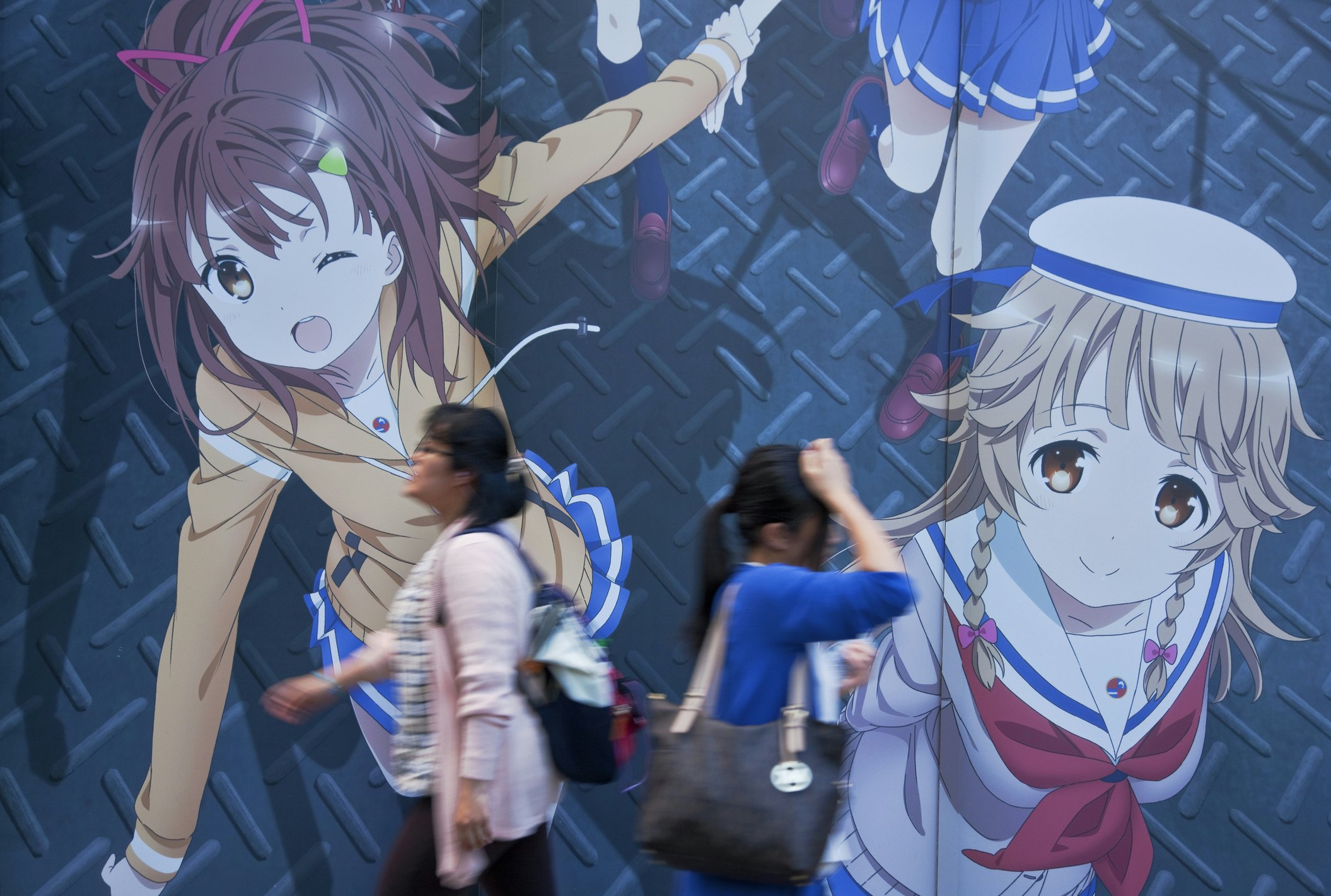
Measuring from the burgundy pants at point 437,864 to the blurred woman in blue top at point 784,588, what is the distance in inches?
16.2

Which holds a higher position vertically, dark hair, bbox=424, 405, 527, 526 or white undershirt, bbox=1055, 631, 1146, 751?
dark hair, bbox=424, 405, 527, 526

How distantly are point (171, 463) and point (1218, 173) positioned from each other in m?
3.65

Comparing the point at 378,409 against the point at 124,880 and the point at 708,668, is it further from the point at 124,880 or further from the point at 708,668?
the point at 708,668

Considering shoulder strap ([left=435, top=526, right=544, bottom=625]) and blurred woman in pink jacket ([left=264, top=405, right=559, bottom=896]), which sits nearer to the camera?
blurred woman in pink jacket ([left=264, top=405, right=559, bottom=896])

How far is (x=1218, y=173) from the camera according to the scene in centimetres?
342

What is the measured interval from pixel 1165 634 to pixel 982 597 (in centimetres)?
57

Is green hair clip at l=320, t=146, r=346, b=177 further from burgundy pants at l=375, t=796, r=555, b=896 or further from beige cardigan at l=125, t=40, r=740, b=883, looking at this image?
burgundy pants at l=375, t=796, r=555, b=896

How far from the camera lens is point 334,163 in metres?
3.59

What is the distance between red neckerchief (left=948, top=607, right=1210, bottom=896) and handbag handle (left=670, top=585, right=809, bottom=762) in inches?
77.0

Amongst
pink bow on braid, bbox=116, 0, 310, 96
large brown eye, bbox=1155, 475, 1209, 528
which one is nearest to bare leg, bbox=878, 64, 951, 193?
large brown eye, bbox=1155, 475, 1209, 528

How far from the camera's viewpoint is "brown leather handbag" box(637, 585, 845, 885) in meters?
1.59

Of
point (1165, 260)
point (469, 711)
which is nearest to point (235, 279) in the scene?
point (469, 711)

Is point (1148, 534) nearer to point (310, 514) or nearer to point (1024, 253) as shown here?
point (1024, 253)

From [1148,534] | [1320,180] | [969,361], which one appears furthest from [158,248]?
[1320,180]
